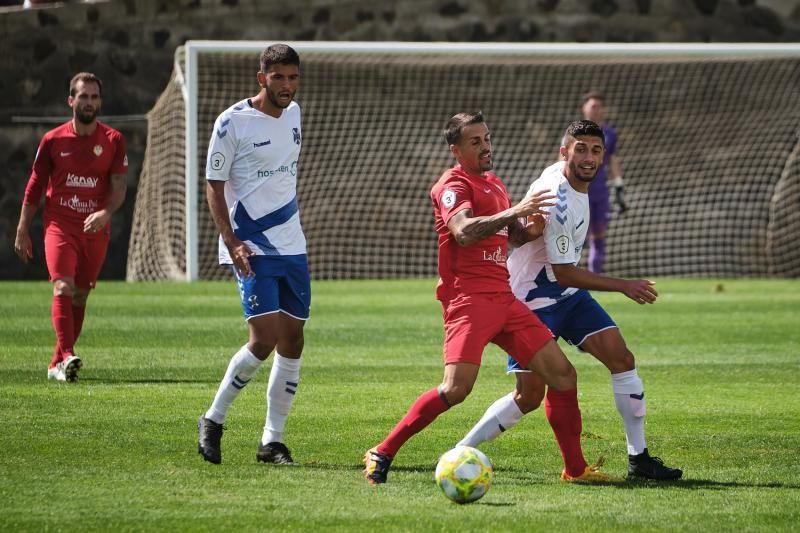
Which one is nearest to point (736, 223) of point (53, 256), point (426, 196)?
point (426, 196)

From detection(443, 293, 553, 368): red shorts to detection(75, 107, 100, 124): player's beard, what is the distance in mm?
4870

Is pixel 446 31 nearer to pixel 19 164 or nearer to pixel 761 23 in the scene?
pixel 761 23

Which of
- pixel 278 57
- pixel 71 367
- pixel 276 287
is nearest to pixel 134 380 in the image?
pixel 71 367

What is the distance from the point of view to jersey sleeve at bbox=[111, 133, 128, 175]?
1034 centimetres

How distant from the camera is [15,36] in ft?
66.8

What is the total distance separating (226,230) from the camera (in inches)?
265

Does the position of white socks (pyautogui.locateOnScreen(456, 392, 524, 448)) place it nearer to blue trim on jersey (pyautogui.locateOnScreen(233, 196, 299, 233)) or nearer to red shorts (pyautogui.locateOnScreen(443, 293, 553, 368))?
red shorts (pyautogui.locateOnScreen(443, 293, 553, 368))

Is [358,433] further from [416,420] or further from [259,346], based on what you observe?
[416,420]

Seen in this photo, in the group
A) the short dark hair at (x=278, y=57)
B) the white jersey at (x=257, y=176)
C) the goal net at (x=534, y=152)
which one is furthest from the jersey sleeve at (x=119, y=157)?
the goal net at (x=534, y=152)

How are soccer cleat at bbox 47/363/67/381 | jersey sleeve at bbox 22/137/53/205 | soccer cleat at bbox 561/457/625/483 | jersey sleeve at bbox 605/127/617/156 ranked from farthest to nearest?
jersey sleeve at bbox 605/127/617/156 → jersey sleeve at bbox 22/137/53/205 → soccer cleat at bbox 47/363/67/381 → soccer cleat at bbox 561/457/625/483

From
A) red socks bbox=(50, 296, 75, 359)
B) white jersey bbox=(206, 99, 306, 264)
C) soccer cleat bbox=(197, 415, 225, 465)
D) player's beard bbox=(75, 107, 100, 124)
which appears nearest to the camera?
soccer cleat bbox=(197, 415, 225, 465)

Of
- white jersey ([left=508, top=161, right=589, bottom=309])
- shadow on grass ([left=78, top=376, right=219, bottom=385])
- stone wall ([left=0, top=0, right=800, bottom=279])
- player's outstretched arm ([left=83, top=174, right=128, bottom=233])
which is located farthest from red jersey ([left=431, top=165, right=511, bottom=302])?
stone wall ([left=0, top=0, right=800, bottom=279])

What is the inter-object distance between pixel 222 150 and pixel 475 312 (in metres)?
1.66

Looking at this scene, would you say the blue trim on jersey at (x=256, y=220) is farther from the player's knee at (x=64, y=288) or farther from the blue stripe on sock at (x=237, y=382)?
the player's knee at (x=64, y=288)
